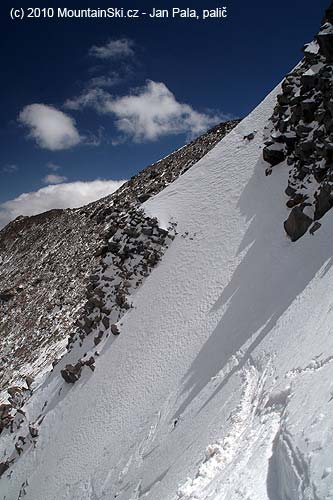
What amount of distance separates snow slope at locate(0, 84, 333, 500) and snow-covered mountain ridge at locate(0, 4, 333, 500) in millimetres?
45

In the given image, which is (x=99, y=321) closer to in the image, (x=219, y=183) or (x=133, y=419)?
(x=133, y=419)

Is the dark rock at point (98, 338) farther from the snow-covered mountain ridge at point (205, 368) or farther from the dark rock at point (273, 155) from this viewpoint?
the dark rock at point (273, 155)

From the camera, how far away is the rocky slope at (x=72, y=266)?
19.0 metres

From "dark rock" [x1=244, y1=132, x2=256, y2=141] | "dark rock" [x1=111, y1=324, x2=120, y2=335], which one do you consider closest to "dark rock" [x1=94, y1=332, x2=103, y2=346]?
"dark rock" [x1=111, y1=324, x2=120, y2=335]

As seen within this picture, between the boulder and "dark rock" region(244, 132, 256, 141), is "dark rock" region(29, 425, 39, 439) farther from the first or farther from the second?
the boulder

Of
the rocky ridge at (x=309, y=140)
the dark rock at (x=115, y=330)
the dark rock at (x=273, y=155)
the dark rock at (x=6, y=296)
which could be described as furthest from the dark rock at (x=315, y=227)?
the dark rock at (x=6, y=296)

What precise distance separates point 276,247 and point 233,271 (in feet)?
6.66

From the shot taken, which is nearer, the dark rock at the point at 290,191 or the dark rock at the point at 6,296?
the dark rock at the point at 290,191

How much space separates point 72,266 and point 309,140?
2930 cm

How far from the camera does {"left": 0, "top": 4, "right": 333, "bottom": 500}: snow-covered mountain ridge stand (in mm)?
5824

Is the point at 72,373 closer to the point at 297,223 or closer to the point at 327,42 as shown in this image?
the point at 297,223

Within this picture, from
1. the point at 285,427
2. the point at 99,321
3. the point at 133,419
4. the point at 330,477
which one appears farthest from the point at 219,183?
the point at 330,477

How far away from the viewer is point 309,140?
13055 mm

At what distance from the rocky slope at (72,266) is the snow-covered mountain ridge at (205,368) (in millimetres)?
290
